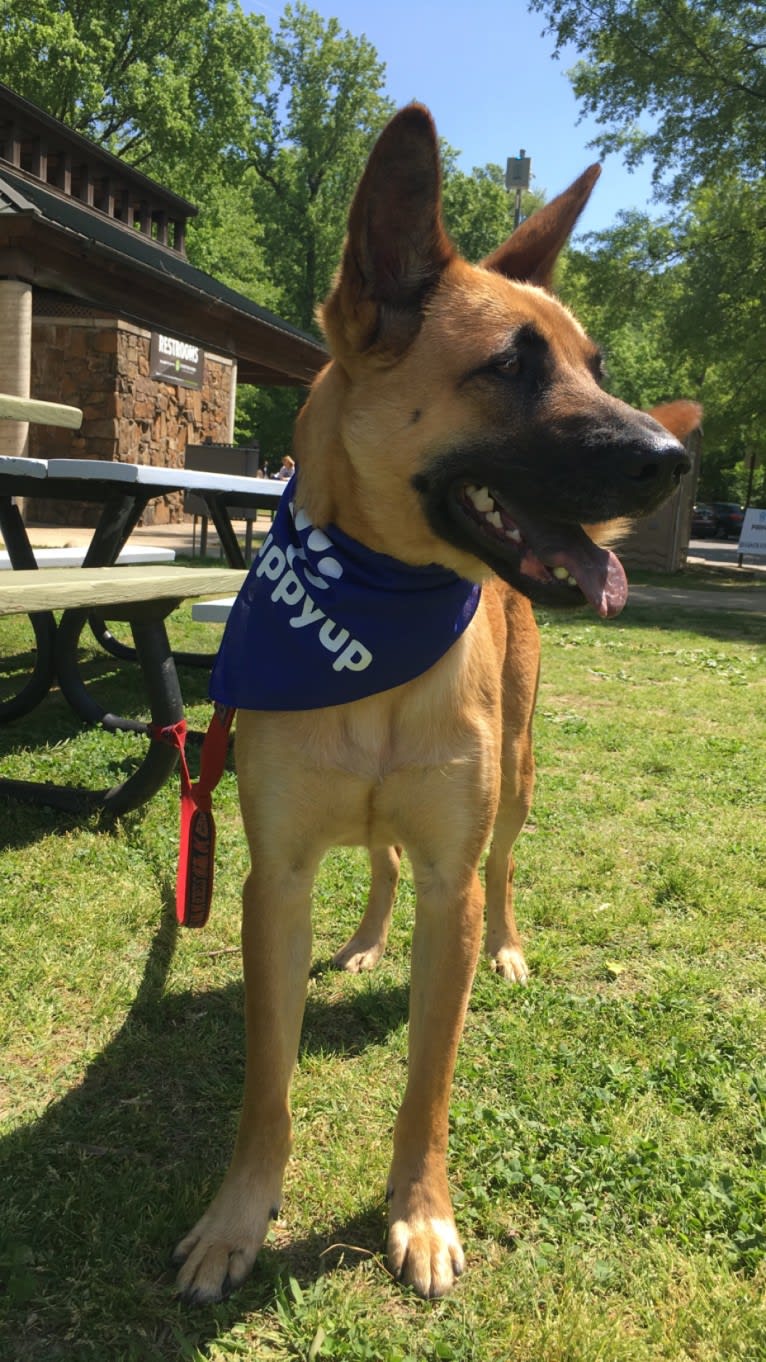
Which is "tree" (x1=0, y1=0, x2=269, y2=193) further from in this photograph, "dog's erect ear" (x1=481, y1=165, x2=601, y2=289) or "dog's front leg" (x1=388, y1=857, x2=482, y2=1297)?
"dog's front leg" (x1=388, y1=857, x2=482, y2=1297)

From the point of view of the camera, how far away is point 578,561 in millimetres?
1968

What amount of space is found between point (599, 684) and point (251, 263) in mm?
33554

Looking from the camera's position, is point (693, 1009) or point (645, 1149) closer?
point (645, 1149)

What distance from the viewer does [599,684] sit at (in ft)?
26.1

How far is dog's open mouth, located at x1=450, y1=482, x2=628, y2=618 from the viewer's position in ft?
6.42

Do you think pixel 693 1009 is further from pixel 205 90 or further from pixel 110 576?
pixel 205 90

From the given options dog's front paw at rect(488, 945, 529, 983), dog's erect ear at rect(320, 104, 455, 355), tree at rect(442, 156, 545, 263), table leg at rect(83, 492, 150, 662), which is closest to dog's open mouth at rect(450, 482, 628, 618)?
dog's erect ear at rect(320, 104, 455, 355)

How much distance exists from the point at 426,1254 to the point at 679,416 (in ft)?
7.68

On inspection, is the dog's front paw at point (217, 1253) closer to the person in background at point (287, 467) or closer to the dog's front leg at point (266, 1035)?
the dog's front leg at point (266, 1035)

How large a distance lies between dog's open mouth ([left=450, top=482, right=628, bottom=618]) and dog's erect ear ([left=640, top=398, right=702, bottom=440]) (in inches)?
41.4

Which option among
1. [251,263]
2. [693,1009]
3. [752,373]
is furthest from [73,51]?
[693,1009]

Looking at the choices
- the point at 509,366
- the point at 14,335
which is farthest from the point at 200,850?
the point at 14,335

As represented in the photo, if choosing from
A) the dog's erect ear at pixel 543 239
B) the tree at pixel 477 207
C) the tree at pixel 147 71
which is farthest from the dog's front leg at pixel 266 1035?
the tree at pixel 477 207

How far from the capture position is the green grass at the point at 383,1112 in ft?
6.00
